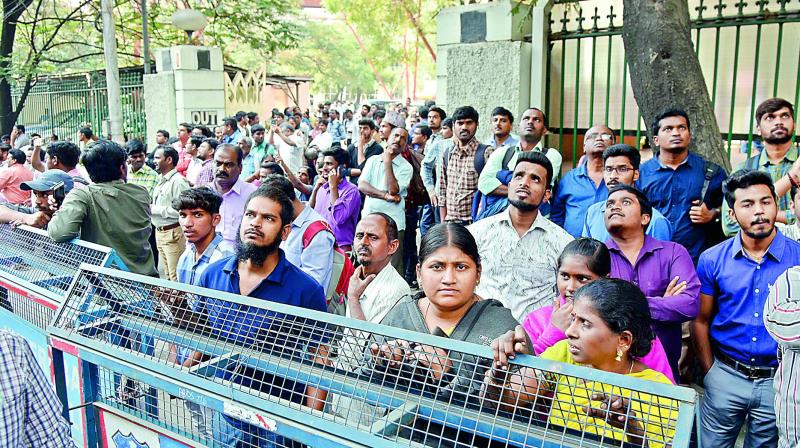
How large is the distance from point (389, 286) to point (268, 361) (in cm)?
136

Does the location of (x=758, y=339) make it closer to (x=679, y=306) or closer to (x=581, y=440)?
(x=679, y=306)

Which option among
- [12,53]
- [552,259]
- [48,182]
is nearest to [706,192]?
[552,259]

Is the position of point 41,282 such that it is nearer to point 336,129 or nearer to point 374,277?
point 374,277

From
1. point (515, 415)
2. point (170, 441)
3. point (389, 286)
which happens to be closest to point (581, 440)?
point (515, 415)

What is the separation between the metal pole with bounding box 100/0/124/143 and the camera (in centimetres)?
1133

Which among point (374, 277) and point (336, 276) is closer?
point (374, 277)

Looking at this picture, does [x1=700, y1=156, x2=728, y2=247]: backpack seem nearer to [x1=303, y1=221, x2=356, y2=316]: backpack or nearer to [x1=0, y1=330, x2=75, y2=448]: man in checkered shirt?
[x1=303, y1=221, x2=356, y2=316]: backpack

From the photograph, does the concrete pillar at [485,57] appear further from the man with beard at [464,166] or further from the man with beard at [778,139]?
the man with beard at [778,139]

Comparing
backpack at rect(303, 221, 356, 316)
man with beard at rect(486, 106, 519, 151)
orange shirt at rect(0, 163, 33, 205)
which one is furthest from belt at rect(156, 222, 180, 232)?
man with beard at rect(486, 106, 519, 151)

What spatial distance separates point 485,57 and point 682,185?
349 cm

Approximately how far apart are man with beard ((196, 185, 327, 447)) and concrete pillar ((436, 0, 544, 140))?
426 cm

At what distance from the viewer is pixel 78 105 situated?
53.7 feet

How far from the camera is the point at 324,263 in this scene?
4.32 metres

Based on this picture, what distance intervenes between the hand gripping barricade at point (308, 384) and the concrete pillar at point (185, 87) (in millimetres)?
11094
